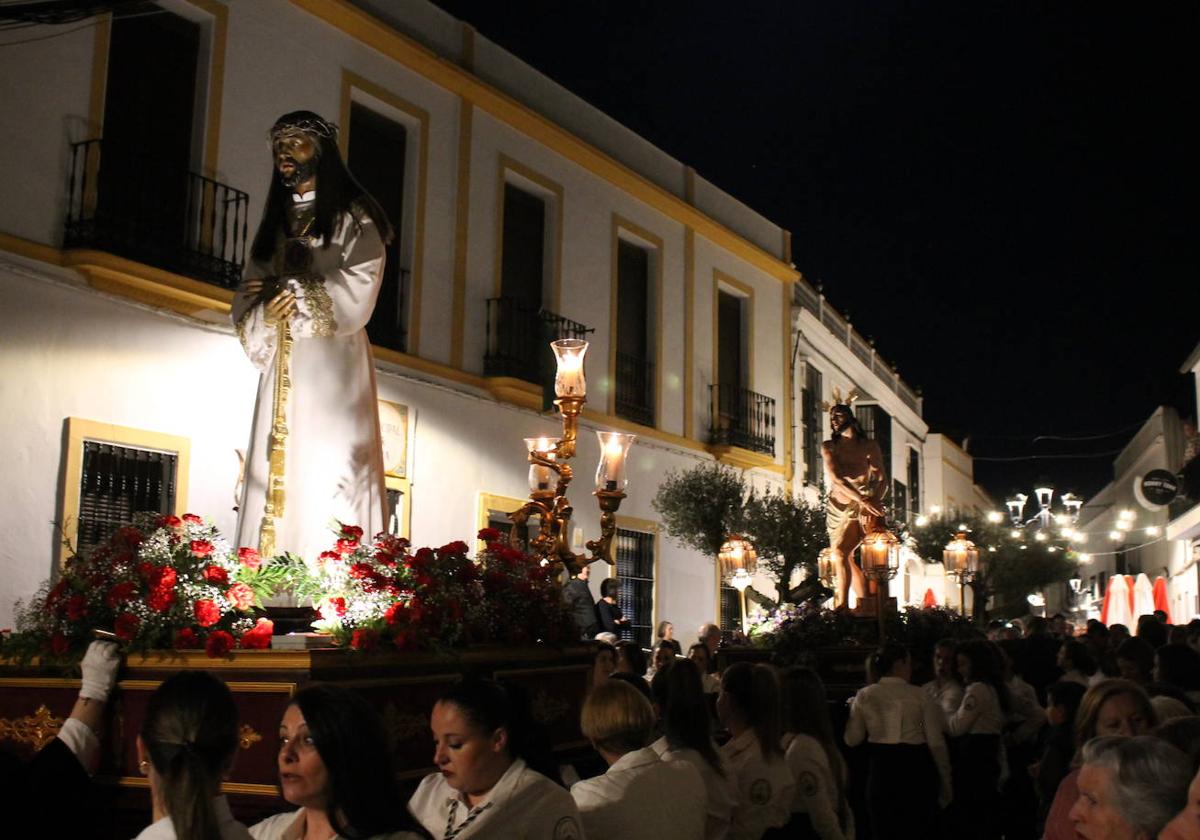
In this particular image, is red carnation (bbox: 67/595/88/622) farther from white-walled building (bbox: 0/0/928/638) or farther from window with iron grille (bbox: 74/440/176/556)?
window with iron grille (bbox: 74/440/176/556)

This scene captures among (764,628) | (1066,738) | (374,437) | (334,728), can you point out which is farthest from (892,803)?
(764,628)

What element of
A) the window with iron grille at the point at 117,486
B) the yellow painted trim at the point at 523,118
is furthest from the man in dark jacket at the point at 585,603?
the yellow painted trim at the point at 523,118

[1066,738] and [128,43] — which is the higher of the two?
[128,43]

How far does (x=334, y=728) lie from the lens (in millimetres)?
2998

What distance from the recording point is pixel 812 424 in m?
26.2

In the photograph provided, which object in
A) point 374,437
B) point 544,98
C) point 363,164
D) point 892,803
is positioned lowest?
point 892,803

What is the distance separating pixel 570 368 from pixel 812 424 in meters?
18.7

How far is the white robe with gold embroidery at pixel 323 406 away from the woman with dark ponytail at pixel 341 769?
297 cm

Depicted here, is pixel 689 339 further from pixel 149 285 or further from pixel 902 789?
pixel 902 789

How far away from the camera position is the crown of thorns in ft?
20.2

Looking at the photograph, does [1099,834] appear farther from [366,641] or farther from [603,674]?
Answer: [603,674]

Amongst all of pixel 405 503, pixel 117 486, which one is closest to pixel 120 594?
pixel 117 486

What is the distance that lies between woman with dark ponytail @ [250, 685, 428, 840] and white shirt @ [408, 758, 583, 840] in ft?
1.78

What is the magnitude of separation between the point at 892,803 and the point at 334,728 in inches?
213
